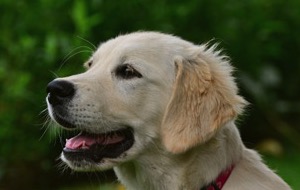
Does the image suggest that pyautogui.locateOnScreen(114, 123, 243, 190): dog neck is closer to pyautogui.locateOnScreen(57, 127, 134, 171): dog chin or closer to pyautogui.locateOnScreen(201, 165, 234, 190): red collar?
pyautogui.locateOnScreen(201, 165, 234, 190): red collar

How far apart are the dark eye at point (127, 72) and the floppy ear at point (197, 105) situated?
0.23 metres

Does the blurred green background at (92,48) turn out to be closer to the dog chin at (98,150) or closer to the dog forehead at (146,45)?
the dog forehead at (146,45)

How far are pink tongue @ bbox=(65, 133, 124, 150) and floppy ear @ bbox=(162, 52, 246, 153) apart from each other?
28 cm

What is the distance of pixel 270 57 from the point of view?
30.8 feet

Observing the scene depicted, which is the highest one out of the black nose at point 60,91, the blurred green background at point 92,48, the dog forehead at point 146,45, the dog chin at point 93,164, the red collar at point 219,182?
the dog forehead at point 146,45

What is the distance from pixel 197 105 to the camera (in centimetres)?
486

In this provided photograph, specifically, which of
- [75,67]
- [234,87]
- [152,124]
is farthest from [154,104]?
[75,67]

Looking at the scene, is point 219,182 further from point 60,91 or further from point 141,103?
point 60,91

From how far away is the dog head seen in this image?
188 inches

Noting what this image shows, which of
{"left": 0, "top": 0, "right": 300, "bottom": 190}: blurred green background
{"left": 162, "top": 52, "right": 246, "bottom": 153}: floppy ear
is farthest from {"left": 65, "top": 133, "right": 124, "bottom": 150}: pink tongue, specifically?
{"left": 0, "top": 0, "right": 300, "bottom": 190}: blurred green background

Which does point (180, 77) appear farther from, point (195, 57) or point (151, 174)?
point (151, 174)

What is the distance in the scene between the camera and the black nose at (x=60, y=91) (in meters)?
Result: 4.77

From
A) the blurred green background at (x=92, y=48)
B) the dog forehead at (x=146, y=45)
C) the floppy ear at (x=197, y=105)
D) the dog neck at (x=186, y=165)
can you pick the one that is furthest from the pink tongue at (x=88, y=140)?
the blurred green background at (x=92, y=48)

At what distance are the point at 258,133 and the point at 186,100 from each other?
4.70 m
